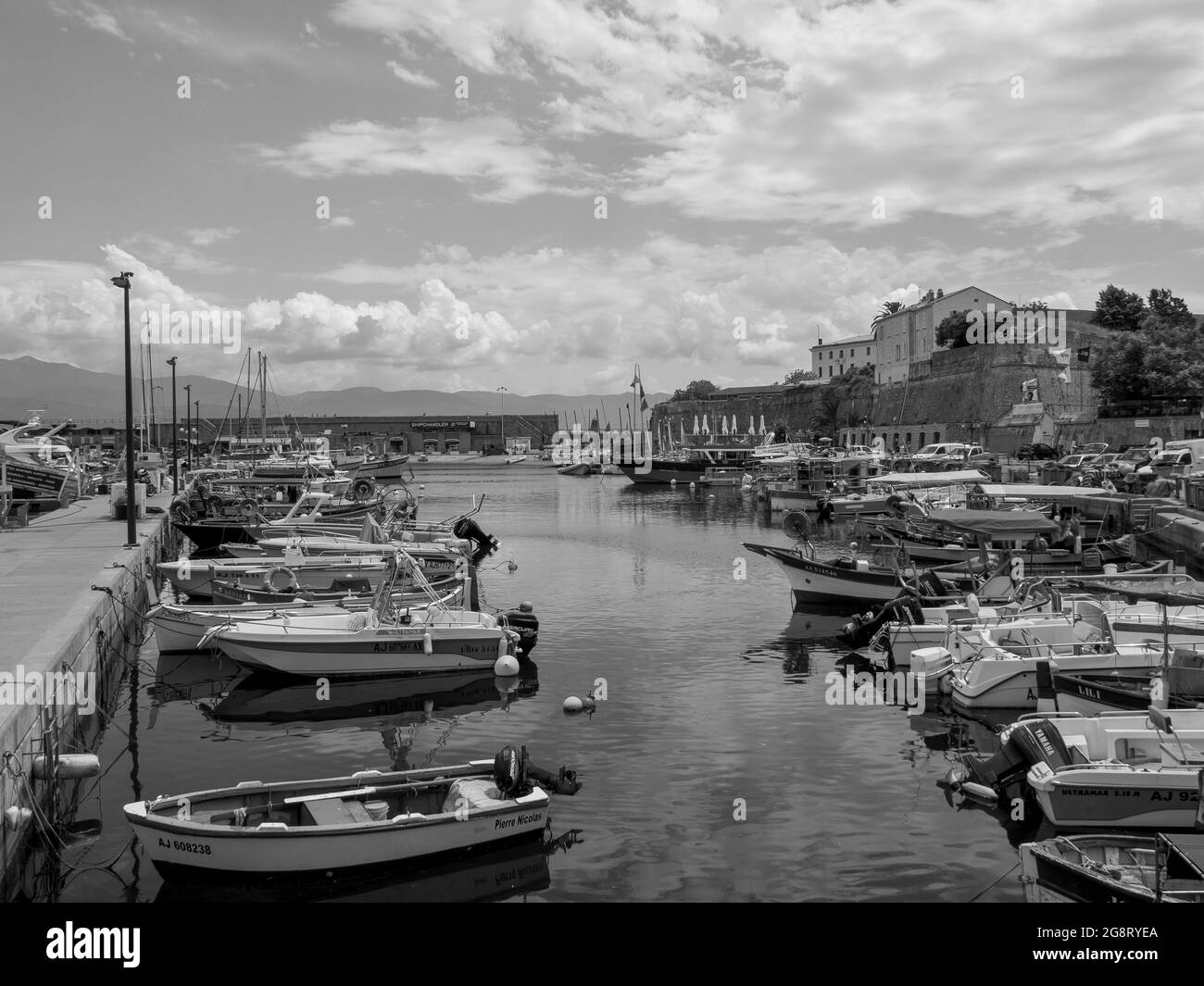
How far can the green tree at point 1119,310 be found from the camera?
92.2 meters

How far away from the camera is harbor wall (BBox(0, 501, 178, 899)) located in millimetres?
11266

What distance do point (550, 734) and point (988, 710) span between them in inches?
288

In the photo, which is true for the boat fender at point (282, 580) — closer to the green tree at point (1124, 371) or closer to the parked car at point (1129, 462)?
the parked car at point (1129, 462)

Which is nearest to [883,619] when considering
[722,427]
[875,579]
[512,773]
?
[875,579]

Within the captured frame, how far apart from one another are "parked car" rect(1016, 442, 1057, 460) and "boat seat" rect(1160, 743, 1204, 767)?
59686mm

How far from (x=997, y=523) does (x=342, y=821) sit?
2538 centimetres

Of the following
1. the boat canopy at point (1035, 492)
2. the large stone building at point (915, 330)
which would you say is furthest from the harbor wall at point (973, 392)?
the boat canopy at point (1035, 492)

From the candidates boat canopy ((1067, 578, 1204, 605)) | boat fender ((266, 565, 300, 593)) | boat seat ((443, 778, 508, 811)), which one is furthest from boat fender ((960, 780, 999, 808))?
boat fender ((266, 565, 300, 593))

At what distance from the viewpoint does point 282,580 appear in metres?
25.4

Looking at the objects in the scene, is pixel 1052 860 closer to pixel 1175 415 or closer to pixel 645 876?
pixel 645 876

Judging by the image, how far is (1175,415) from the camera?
61.4 m

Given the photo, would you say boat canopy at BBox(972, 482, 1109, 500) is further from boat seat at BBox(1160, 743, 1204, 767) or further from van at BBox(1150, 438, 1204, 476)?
boat seat at BBox(1160, 743, 1204, 767)

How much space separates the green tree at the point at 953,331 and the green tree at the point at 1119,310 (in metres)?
11.2
